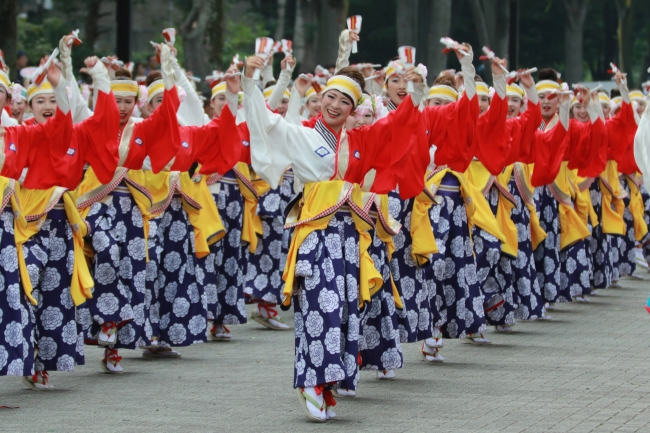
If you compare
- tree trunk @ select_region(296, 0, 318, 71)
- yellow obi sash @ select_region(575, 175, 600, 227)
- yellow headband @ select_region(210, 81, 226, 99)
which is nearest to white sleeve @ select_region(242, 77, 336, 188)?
yellow headband @ select_region(210, 81, 226, 99)

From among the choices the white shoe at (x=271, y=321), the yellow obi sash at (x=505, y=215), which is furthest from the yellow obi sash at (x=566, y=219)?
the white shoe at (x=271, y=321)

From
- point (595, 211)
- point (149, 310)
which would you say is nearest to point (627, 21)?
point (595, 211)

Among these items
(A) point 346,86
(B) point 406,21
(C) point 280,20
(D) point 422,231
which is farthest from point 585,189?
(C) point 280,20

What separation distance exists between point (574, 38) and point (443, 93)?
28932 mm

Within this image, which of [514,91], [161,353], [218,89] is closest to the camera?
[161,353]

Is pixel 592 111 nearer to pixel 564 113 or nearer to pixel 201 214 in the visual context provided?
pixel 564 113

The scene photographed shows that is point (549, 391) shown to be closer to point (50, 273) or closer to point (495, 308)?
point (495, 308)

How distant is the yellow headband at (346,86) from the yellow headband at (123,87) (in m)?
2.07

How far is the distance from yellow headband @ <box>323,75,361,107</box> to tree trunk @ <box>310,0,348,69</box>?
1542 cm

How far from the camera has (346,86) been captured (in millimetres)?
7406

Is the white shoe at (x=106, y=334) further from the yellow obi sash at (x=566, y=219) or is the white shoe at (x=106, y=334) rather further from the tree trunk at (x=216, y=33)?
the tree trunk at (x=216, y=33)

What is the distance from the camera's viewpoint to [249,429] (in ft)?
22.7

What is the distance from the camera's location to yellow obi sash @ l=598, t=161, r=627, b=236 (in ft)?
44.9

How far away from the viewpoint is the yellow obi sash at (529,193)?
11102 mm
